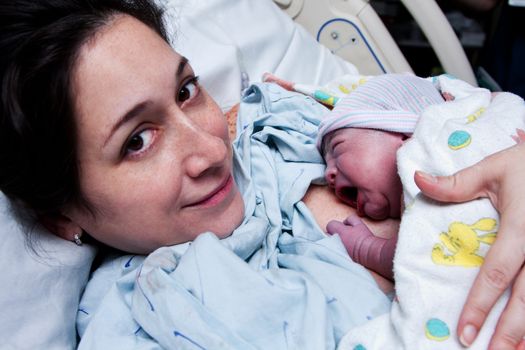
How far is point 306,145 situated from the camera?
131 centimetres

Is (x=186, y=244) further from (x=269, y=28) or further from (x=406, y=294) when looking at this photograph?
(x=269, y=28)

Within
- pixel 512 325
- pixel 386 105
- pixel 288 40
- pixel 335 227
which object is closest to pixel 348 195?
pixel 335 227

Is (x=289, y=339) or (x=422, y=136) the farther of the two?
(x=422, y=136)

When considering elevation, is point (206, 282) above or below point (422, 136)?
below

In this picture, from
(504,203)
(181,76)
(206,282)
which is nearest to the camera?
(504,203)

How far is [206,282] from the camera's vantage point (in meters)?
0.88

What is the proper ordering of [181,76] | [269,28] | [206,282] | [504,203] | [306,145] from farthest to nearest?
[269,28], [306,145], [181,76], [206,282], [504,203]

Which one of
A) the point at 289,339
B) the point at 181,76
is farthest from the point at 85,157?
the point at 289,339

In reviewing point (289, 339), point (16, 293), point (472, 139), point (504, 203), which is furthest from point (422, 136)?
point (16, 293)

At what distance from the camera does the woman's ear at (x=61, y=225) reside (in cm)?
104

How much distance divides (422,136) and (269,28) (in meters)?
0.88

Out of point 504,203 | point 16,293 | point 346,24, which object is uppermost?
point 504,203

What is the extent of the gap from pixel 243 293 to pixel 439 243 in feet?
1.14

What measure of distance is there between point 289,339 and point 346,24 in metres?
1.27
